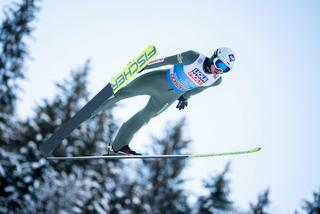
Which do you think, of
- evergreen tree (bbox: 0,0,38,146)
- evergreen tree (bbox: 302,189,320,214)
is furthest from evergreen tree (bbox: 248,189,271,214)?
evergreen tree (bbox: 0,0,38,146)

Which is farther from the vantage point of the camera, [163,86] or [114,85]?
[163,86]

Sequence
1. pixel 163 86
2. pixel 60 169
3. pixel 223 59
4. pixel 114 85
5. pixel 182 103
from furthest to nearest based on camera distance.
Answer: pixel 60 169
pixel 182 103
pixel 163 86
pixel 114 85
pixel 223 59

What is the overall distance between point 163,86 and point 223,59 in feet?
3.80

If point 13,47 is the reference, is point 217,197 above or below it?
below

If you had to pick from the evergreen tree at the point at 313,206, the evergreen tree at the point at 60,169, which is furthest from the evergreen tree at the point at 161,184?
the evergreen tree at the point at 313,206

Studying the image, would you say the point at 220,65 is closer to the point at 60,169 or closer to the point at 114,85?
the point at 114,85

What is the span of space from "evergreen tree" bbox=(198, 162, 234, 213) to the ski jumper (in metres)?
16.7

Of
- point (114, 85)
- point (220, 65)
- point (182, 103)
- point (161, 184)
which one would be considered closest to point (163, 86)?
point (182, 103)

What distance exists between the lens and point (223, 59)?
20.8 ft

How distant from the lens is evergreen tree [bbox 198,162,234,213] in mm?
22547

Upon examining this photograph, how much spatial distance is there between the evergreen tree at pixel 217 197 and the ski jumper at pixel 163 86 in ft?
54.7

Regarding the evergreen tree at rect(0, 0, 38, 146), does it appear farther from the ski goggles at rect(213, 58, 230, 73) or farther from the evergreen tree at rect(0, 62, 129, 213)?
the ski goggles at rect(213, 58, 230, 73)

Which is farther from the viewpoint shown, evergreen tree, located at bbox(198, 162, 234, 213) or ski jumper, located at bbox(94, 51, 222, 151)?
evergreen tree, located at bbox(198, 162, 234, 213)

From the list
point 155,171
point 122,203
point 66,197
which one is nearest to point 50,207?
point 66,197
